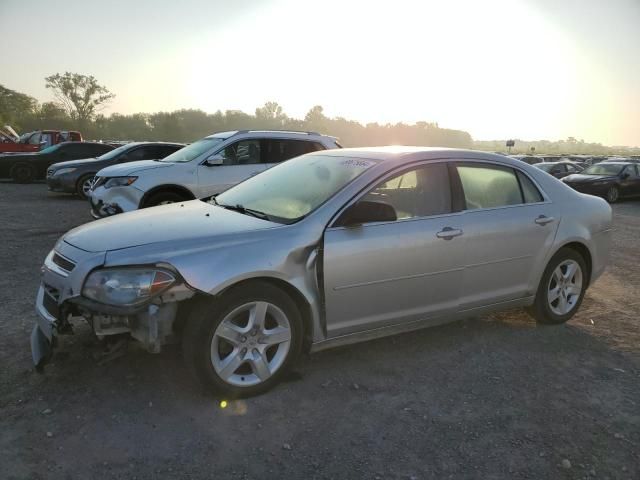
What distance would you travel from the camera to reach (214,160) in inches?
323

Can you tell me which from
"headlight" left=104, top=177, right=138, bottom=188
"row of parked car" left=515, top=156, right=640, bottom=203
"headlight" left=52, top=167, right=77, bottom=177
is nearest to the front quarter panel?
"headlight" left=104, top=177, right=138, bottom=188

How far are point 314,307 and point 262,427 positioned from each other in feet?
2.70

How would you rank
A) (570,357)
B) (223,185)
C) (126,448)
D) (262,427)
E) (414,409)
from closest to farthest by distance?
(126,448), (262,427), (414,409), (570,357), (223,185)

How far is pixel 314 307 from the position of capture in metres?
3.41

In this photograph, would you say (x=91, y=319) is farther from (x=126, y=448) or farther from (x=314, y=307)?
(x=314, y=307)

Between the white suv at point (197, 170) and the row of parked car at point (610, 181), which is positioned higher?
the white suv at point (197, 170)

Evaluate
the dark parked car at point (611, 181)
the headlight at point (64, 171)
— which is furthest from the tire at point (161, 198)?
the dark parked car at point (611, 181)

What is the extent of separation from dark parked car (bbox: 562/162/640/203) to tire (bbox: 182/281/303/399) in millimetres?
17112

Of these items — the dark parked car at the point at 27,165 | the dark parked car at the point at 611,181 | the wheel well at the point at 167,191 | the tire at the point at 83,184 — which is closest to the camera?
the wheel well at the point at 167,191

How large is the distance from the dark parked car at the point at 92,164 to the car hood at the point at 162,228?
9.43 meters

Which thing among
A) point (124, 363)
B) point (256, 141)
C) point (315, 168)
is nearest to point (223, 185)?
point (256, 141)

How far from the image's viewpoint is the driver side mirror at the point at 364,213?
3500 mm

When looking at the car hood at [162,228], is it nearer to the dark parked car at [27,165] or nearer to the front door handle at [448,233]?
the front door handle at [448,233]

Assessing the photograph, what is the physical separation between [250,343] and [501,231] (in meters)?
2.23
